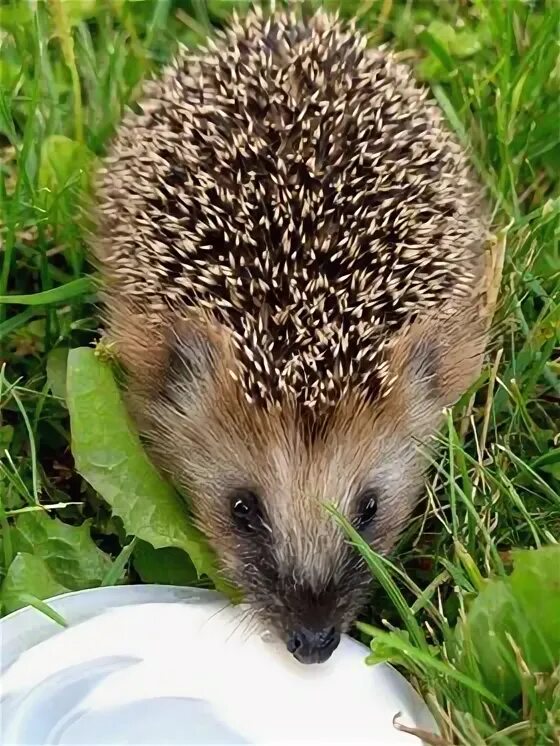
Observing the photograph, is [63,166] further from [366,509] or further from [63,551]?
[366,509]

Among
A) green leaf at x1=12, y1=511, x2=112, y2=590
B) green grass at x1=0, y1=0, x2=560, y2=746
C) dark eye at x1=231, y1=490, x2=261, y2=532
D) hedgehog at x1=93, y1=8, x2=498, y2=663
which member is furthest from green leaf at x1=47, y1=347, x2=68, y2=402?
dark eye at x1=231, y1=490, x2=261, y2=532

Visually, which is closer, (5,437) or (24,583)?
(24,583)

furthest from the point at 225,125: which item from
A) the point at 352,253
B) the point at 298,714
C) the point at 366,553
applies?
the point at 298,714

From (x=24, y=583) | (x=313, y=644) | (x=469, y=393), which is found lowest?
(x=24, y=583)

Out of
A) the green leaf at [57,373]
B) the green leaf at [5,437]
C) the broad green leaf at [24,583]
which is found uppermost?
the green leaf at [57,373]

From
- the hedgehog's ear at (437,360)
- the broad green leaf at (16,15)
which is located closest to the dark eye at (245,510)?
the hedgehog's ear at (437,360)

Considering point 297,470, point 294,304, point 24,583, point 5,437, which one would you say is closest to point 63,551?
point 24,583

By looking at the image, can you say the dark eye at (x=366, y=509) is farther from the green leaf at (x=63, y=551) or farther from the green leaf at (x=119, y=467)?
the green leaf at (x=63, y=551)
